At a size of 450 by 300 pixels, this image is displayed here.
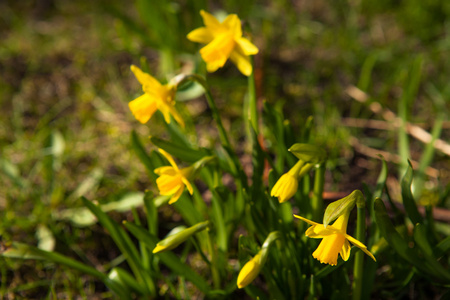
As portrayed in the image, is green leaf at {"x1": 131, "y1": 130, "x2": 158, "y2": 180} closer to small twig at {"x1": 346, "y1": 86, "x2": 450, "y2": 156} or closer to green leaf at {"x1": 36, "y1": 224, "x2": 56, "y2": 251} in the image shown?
green leaf at {"x1": 36, "y1": 224, "x2": 56, "y2": 251}

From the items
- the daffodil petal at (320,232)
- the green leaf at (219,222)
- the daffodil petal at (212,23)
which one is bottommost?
the green leaf at (219,222)

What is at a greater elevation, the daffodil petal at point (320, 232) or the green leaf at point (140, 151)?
the daffodil petal at point (320, 232)

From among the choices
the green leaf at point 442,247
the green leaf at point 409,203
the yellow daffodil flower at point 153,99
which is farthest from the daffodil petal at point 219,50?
the green leaf at point 442,247

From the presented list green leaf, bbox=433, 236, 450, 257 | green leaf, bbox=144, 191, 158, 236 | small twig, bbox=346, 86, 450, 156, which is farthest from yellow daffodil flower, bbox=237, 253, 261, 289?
small twig, bbox=346, 86, 450, 156

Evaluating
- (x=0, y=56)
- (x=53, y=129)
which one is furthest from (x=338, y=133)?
(x=0, y=56)

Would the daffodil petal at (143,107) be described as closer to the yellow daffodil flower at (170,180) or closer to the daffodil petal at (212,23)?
the yellow daffodil flower at (170,180)

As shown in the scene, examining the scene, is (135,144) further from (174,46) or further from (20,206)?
(174,46)
